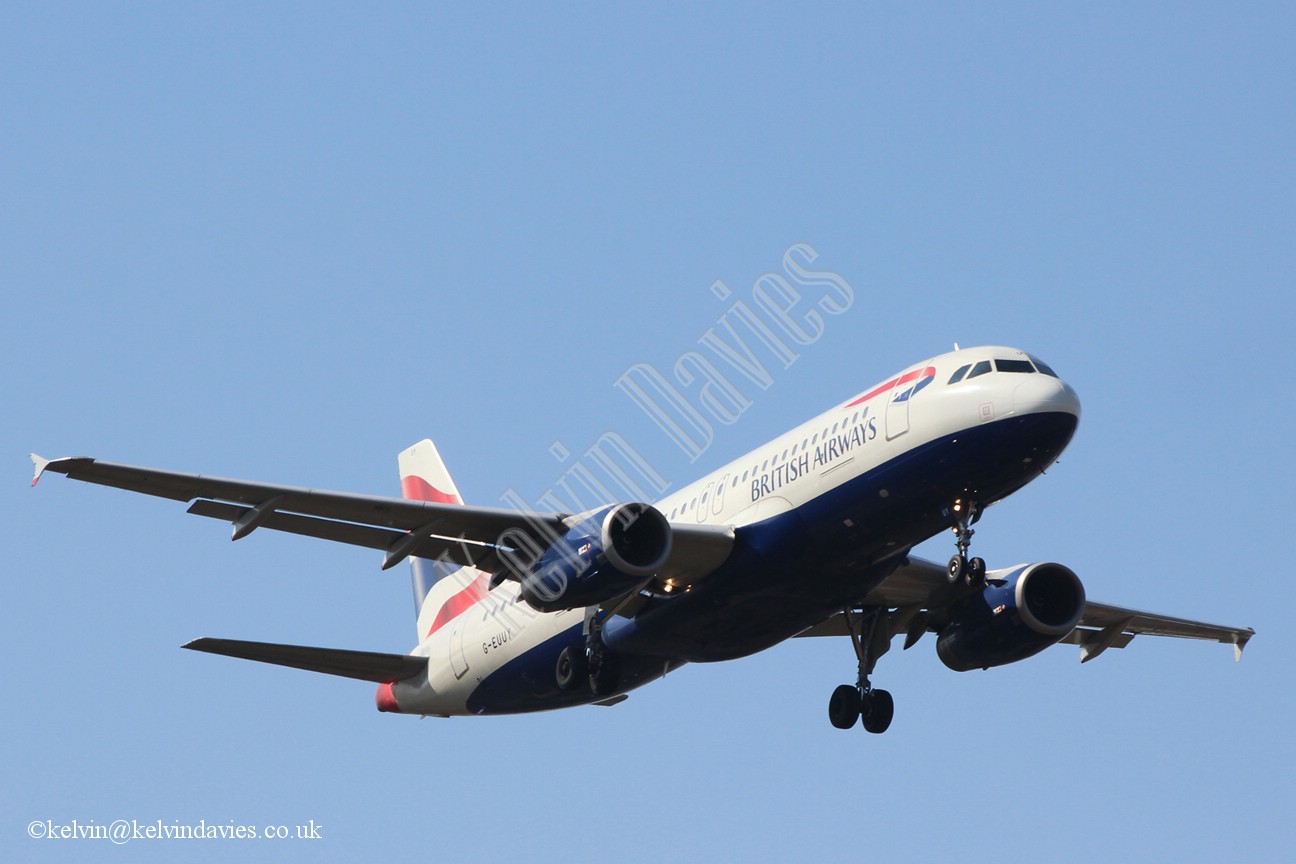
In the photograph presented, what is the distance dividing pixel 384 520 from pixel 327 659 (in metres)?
6.11

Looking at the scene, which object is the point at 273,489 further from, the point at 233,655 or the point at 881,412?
the point at 881,412

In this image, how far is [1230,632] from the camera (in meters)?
40.2

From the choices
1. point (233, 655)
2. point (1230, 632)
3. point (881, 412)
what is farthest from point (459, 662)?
point (1230, 632)

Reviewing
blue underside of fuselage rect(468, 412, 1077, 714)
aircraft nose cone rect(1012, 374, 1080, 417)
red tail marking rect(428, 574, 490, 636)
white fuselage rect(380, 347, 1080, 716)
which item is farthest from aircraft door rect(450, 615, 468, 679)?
aircraft nose cone rect(1012, 374, 1080, 417)

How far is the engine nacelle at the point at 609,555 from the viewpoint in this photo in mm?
30862

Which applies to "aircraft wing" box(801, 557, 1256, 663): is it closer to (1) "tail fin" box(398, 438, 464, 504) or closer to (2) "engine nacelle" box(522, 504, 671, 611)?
(2) "engine nacelle" box(522, 504, 671, 611)

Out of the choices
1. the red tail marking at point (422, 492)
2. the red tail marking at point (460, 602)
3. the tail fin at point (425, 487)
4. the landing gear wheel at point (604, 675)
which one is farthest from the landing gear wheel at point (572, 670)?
the red tail marking at point (422, 492)

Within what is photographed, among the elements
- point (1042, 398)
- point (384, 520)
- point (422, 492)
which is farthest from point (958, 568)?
point (422, 492)

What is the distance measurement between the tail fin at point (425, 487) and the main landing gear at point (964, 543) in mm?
13843

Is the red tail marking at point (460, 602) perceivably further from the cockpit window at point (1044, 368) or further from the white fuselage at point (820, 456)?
the cockpit window at point (1044, 368)

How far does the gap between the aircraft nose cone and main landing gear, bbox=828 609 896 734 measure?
7435 millimetres

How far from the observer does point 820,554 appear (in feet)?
102

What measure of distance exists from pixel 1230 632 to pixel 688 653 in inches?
528

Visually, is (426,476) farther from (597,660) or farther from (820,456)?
(820,456)
